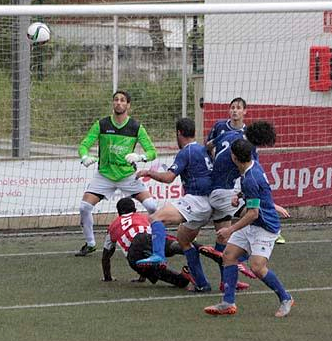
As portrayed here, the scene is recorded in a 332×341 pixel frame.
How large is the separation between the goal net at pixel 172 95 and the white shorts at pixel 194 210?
3.50m

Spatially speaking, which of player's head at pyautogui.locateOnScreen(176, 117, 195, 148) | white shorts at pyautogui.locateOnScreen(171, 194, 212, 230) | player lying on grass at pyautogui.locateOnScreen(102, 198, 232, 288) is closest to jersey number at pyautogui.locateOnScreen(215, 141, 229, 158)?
player's head at pyautogui.locateOnScreen(176, 117, 195, 148)

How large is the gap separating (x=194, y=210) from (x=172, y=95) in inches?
295

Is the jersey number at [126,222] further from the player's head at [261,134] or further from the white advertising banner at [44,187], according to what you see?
the white advertising banner at [44,187]

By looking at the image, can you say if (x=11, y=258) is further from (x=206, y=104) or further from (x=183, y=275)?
(x=206, y=104)

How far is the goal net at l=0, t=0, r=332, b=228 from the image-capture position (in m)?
14.4

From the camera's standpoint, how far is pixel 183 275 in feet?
33.6

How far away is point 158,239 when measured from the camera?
9805mm

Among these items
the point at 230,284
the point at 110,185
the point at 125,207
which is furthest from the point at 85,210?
the point at 230,284

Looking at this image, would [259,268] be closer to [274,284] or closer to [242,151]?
[274,284]

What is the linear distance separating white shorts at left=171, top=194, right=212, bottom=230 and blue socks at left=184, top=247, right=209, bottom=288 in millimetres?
237

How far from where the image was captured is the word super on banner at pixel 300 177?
50.0 feet

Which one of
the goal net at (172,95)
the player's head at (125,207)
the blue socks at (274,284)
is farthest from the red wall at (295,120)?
the blue socks at (274,284)

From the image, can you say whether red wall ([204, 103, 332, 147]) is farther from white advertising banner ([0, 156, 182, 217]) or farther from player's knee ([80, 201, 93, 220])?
player's knee ([80, 201, 93, 220])

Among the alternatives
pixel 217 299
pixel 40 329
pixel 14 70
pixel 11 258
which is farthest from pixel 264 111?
pixel 40 329
